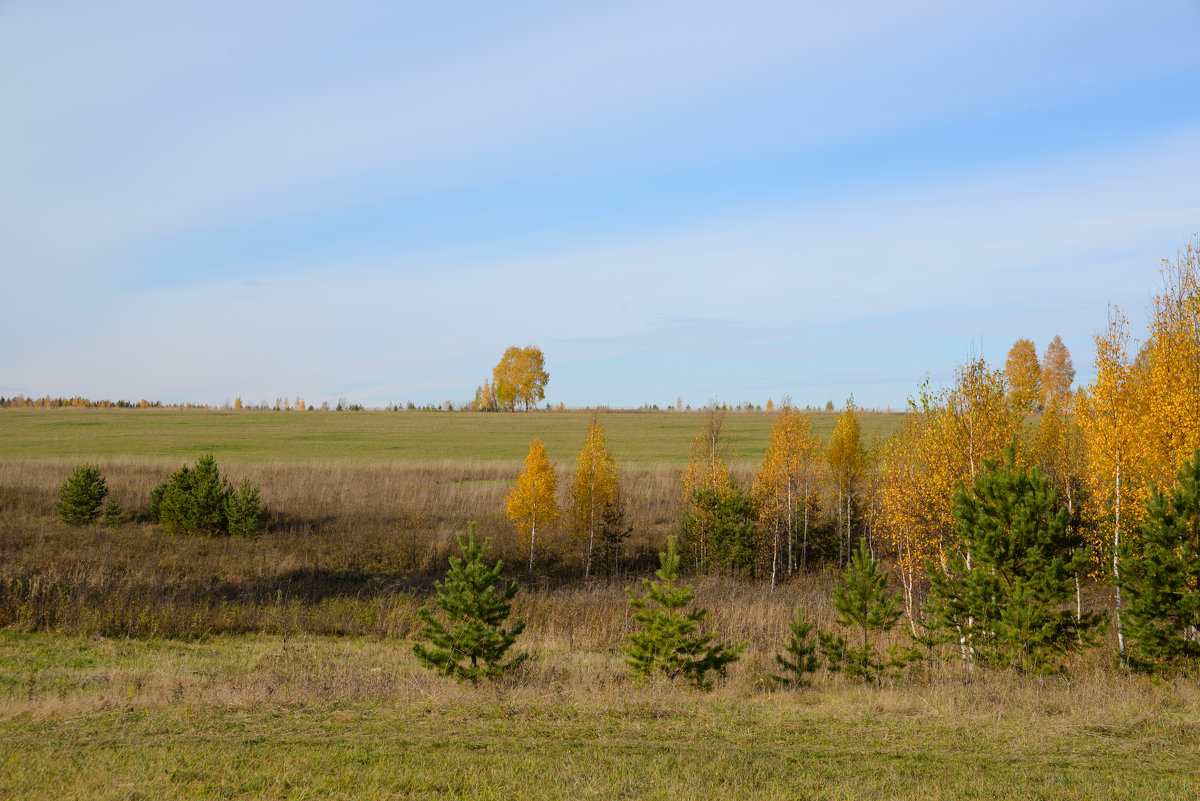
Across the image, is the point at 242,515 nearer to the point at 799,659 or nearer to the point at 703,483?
the point at 703,483

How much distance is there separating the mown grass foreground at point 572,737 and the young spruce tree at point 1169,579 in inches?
43.3

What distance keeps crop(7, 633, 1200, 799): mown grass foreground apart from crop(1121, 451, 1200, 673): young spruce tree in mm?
1100

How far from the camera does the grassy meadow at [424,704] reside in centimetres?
883

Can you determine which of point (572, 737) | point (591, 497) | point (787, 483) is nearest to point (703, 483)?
point (787, 483)

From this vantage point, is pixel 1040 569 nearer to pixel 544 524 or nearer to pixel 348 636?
pixel 348 636

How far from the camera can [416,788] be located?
336 inches

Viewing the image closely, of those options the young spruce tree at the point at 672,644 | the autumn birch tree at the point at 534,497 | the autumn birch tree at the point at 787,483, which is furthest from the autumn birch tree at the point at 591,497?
the young spruce tree at the point at 672,644

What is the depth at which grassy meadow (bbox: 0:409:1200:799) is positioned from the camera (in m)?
8.83

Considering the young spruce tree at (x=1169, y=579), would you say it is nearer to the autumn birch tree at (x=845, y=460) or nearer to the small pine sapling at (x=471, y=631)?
the small pine sapling at (x=471, y=631)

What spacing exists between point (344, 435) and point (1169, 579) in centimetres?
7207

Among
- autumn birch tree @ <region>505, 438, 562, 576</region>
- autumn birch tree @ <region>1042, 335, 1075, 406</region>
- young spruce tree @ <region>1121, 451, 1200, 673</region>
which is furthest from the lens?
autumn birch tree @ <region>1042, 335, 1075, 406</region>

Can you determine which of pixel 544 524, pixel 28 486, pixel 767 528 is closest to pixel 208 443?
pixel 28 486

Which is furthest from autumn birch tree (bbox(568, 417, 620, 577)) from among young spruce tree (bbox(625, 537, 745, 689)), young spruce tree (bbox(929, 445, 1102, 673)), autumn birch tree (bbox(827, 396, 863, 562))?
young spruce tree (bbox(625, 537, 745, 689))

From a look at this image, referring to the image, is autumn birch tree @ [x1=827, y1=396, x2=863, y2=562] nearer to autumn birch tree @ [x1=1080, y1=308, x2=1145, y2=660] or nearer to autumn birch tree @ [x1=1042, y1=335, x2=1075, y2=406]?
autumn birch tree @ [x1=1080, y1=308, x2=1145, y2=660]
